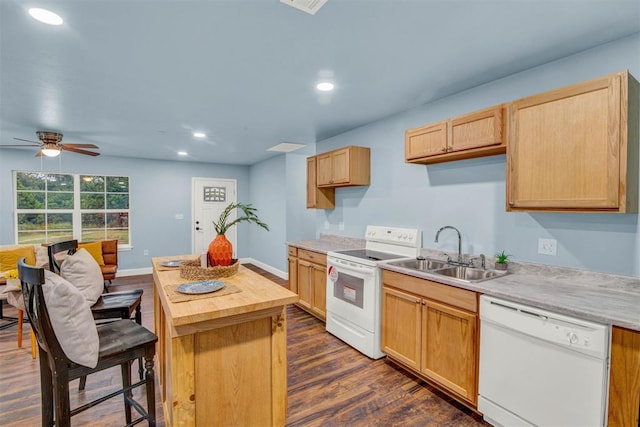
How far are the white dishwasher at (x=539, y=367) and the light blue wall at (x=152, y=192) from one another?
6.21m

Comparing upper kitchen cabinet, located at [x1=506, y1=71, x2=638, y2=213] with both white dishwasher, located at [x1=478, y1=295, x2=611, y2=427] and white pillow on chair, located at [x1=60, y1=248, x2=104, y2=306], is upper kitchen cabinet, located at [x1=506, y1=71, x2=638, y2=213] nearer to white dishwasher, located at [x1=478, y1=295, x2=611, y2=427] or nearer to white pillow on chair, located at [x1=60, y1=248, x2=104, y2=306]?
white dishwasher, located at [x1=478, y1=295, x2=611, y2=427]

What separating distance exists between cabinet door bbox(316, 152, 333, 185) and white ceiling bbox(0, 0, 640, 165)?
0.64 m

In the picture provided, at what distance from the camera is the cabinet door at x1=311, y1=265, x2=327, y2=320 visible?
138 inches

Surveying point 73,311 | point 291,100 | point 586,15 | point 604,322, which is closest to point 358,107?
point 291,100

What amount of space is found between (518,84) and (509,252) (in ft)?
4.26

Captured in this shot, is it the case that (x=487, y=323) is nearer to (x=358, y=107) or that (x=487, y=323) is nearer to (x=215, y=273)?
(x=215, y=273)

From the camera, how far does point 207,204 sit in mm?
6898

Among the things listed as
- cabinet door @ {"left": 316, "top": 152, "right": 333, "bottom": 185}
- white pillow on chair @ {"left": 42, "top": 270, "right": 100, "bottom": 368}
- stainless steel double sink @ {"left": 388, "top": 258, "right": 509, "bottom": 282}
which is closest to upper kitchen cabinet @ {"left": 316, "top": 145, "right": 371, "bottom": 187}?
cabinet door @ {"left": 316, "top": 152, "right": 333, "bottom": 185}

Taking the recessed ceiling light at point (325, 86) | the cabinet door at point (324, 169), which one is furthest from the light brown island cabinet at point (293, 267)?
the recessed ceiling light at point (325, 86)

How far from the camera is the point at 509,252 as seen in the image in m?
2.36

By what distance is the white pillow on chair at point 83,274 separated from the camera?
196 cm

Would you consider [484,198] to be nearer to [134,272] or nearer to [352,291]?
[352,291]

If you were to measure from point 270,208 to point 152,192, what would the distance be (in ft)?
8.07

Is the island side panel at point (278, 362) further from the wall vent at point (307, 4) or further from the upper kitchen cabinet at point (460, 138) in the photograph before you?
the upper kitchen cabinet at point (460, 138)
